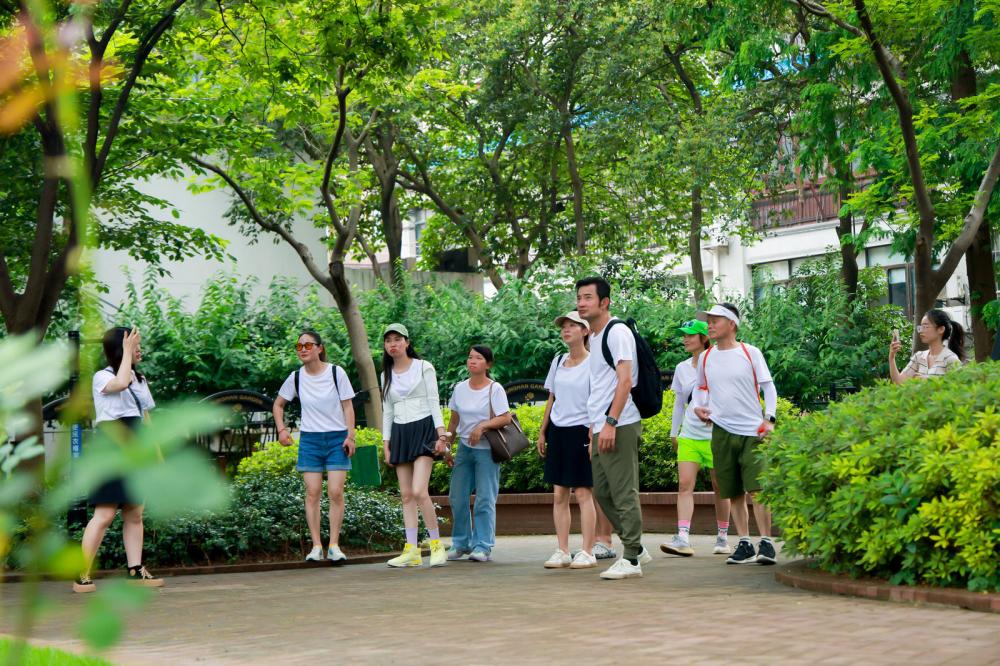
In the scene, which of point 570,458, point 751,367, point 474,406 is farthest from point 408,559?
point 751,367

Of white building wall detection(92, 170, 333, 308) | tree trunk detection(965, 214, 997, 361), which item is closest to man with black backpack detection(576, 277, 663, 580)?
tree trunk detection(965, 214, 997, 361)

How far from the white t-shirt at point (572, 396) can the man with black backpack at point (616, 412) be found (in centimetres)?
48

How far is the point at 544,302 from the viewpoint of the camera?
25.6 meters

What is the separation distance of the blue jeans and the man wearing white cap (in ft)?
7.40

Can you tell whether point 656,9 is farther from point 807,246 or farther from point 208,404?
point 208,404

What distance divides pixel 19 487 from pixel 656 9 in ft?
97.2

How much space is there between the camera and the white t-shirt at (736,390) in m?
10.6

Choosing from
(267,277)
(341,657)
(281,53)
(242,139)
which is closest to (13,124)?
(341,657)

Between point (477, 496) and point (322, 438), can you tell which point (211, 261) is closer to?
point (322, 438)

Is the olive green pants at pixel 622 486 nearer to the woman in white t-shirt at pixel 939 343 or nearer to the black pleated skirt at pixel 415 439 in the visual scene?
the black pleated skirt at pixel 415 439

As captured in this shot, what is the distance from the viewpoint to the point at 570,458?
10.6 m

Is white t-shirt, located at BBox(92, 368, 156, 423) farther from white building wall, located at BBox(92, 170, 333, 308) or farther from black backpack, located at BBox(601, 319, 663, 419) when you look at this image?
white building wall, located at BBox(92, 170, 333, 308)

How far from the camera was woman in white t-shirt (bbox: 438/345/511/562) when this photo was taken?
1208cm

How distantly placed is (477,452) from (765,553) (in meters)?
2.87
